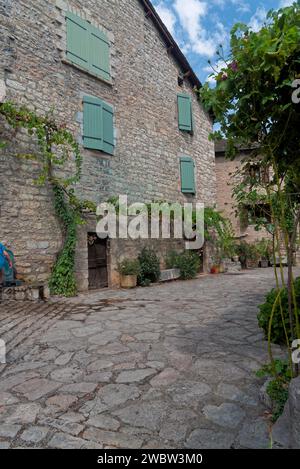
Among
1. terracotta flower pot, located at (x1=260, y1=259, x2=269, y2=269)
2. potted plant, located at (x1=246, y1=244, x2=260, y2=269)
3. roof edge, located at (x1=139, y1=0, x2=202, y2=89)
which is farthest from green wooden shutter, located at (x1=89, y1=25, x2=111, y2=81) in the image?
terracotta flower pot, located at (x1=260, y1=259, x2=269, y2=269)

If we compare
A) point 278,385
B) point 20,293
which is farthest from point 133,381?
point 20,293

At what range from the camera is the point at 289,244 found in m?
1.94

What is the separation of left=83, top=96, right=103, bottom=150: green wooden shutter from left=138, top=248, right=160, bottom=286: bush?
326cm

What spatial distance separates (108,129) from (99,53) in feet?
7.03

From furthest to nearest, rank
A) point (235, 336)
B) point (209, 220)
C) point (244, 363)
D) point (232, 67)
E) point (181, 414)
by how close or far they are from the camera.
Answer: point (209, 220) → point (235, 336) → point (244, 363) → point (181, 414) → point (232, 67)

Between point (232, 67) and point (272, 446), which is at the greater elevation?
point (232, 67)

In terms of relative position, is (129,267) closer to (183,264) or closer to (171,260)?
(171,260)

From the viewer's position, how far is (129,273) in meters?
8.50

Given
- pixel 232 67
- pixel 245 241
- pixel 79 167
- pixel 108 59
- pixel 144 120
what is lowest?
pixel 245 241

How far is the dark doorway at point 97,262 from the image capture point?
324 inches

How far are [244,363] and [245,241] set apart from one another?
13.9m

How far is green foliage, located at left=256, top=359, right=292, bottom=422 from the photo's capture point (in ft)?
6.14

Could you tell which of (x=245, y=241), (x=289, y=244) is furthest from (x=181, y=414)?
(x=245, y=241)
